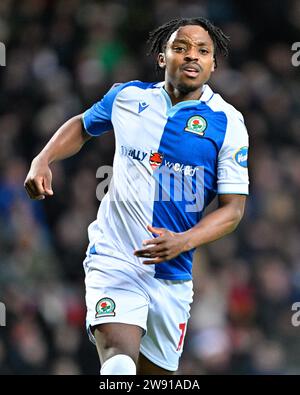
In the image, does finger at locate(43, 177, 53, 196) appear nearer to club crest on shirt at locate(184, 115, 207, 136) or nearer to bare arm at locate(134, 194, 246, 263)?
bare arm at locate(134, 194, 246, 263)

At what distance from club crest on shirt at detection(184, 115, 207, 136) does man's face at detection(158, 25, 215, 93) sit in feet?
0.51

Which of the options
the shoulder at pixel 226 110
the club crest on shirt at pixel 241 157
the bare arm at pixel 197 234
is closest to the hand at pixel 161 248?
the bare arm at pixel 197 234

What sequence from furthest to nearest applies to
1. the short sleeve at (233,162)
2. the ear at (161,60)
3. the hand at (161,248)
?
the ear at (161,60), the short sleeve at (233,162), the hand at (161,248)

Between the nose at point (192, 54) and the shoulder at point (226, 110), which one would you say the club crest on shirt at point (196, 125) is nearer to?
the shoulder at point (226, 110)

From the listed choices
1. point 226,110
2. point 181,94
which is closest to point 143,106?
point 181,94

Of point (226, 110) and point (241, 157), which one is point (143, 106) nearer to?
point (226, 110)

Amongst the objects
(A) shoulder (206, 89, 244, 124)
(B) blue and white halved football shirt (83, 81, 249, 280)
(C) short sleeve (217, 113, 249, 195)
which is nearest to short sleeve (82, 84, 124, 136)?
(B) blue and white halved football shirt (83, 81, 249, 280)

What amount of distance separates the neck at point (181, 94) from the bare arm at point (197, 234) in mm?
561

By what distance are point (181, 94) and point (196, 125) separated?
0.68 ft

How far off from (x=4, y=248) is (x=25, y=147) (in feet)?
4.38

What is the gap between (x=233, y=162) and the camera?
473cm

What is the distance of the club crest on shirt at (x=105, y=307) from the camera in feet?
15.1

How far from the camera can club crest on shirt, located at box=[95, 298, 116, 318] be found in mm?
4594
